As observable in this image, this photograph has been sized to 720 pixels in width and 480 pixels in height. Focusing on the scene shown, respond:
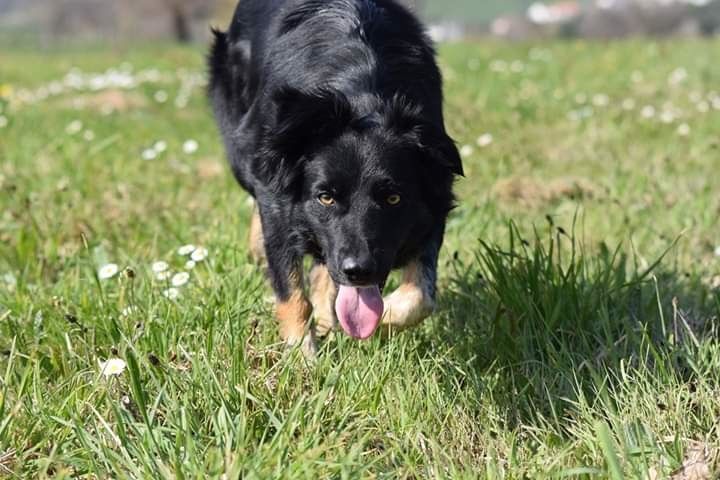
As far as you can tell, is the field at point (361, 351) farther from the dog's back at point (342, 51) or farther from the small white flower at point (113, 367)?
the dog's back at point (342, 51)

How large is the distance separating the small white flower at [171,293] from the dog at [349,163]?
38cm

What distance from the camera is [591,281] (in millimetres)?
3543

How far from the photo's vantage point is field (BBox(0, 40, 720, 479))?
7.95 feet

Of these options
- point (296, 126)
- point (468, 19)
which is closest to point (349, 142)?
point (296, 126)

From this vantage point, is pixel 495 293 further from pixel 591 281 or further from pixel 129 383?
pixel 129 383

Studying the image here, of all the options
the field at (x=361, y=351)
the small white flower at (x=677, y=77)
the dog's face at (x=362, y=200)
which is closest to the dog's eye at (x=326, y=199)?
the dog's face at (x=362, y=200)

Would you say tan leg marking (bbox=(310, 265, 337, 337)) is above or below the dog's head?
below

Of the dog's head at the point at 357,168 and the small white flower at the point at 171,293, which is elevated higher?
the dog's head at the point at 357,168

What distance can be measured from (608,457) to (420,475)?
1.77 feet

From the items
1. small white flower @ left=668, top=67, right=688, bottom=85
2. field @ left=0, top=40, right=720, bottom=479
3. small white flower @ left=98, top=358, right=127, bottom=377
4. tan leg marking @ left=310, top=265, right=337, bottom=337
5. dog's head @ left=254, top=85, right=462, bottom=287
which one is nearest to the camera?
field @ left=0, top=40, right=720, bottom=479

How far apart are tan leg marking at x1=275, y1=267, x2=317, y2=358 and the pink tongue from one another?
204 millimetres

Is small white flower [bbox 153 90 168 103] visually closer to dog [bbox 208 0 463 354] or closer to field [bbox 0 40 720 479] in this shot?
field [bbox 0 40 720 479]

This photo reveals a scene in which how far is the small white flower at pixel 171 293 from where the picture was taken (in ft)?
10.4

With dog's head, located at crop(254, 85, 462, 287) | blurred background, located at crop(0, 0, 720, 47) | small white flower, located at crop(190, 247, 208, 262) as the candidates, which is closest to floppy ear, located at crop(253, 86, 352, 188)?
dog's head, located at crop(254, 85, 462, 287)
